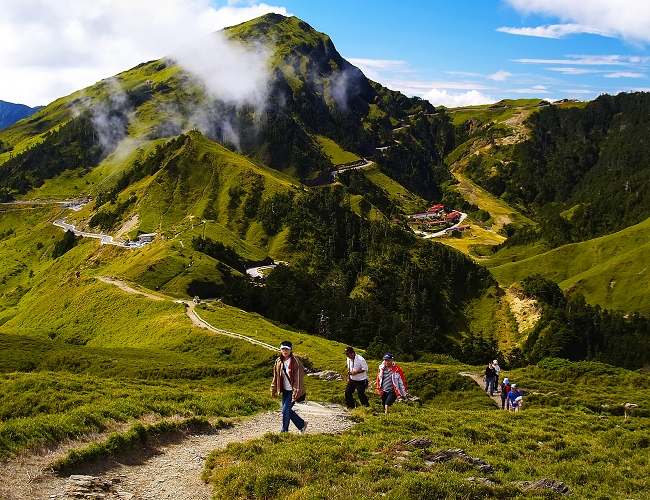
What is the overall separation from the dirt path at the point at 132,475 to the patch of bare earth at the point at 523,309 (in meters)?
152

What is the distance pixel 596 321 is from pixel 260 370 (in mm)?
143014

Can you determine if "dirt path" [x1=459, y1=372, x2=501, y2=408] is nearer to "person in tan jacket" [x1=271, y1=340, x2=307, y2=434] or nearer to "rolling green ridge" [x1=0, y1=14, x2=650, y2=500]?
"rolling green ridge" [x1=0, y1=14, x2=650, y2=500]

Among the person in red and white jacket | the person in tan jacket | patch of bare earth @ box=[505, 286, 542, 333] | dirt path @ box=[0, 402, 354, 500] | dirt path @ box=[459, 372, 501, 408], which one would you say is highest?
the person in tan jacket

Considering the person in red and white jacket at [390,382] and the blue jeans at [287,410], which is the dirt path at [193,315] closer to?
the person in red and white jacket at [390,382]

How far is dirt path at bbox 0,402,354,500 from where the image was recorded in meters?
16.6

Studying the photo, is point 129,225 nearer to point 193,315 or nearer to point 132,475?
point 193,315

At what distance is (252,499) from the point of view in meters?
16.0

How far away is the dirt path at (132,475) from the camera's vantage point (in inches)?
655

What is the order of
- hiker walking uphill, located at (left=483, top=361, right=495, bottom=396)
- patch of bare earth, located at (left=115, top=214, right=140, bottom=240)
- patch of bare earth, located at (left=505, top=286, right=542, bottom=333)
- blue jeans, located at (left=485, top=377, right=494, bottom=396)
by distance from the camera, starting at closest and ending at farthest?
hiker walking uphill, located at (left=483, top=361, right=495, bottom=396), blue jeans, located at (left=485, top=377, right=494, bottom=396), patch of bare earth, located at (left=505, top=286, right=542, bottom=333), patch of bare earth, located at (left=115, top=214, right=140, bottom=240)

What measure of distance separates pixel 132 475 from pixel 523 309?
542 feet

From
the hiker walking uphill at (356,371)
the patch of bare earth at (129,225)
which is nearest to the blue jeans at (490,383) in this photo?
the hiker walking uphill at (356,371)

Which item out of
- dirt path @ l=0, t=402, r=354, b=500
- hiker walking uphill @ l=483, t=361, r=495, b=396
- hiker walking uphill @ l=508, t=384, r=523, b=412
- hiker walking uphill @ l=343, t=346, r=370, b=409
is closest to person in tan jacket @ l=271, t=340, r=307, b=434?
dirt path @ l=0, t=402, r=354, b=500

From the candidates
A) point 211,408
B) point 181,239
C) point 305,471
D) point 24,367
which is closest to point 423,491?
point 305,471

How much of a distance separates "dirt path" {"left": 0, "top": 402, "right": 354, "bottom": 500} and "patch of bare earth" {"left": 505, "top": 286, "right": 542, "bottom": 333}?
15152cm
